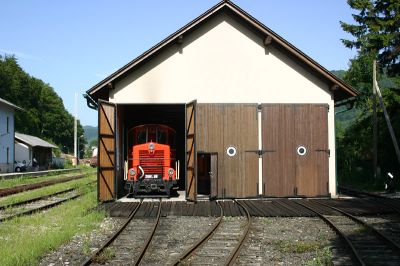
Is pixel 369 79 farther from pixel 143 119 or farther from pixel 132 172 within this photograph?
pixel 132 172

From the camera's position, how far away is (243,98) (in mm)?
19172

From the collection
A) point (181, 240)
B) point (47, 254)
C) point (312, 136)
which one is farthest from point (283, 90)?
point (47, 254)

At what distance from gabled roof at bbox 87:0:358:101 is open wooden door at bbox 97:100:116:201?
1.10m

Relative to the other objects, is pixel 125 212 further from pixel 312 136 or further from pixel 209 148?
pixel 312 136

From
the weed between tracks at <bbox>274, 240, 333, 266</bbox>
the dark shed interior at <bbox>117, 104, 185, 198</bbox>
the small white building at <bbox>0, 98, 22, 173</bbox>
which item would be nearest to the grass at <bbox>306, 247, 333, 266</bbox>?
the weed between tracks at <bbox>274, 240, 333, 266</bbox>

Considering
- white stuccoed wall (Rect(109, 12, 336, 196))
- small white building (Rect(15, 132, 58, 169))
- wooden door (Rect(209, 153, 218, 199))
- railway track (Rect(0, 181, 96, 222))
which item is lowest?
railway track (Rect(0, 181, 96, 222))

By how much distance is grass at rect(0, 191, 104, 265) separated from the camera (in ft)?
28.5

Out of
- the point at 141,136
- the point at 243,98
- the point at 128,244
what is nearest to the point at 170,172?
the point at 141,136

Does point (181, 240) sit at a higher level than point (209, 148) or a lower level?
lower

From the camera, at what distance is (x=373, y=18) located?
3138 centimetres

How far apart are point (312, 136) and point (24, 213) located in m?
11.2

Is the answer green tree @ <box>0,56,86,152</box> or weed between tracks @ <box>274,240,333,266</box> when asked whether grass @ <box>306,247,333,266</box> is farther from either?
green tree @ <box>0,56,86,152</box>

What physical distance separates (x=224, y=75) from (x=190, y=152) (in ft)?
11.5

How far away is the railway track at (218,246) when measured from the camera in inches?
335
